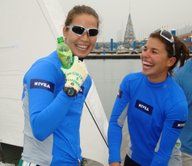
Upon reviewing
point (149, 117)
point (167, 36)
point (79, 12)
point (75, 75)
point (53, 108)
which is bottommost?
point (149, 117)

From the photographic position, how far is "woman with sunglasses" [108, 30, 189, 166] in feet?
7.14

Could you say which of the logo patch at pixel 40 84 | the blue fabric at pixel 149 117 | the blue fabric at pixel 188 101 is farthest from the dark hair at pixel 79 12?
the blue fabric at pixel 188 101

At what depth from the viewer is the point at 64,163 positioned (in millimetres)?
1694

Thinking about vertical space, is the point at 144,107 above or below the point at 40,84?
below

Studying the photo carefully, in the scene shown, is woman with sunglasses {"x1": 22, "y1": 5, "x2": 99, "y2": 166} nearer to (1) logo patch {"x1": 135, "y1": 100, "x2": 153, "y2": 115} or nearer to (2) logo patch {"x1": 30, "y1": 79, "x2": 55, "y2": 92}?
(2) logo patch {"x1": 30, "y1": 79, "x2": 55, "y2": 92}

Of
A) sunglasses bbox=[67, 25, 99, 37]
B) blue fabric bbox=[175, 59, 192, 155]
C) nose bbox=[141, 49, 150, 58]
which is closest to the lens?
sunglasses bbox=[67, 25, 99, 37]

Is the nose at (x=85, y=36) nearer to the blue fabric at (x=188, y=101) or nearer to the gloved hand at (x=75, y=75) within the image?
the gloved hand at (x=75, y=75)

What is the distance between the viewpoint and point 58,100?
1.43 m

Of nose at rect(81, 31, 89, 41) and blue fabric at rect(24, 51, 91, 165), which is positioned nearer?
blue fabric at rect(24, 51, 91, 165)

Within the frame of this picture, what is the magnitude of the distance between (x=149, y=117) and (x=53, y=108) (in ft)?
3.18

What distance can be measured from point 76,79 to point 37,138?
31 cm

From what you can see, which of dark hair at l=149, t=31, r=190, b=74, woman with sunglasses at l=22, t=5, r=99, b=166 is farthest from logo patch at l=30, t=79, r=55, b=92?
dark hair at l=149, t=31, r=190, b=74

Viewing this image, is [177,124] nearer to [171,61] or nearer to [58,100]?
[171,61]

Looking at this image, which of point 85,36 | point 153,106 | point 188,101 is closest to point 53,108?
point 85,36
